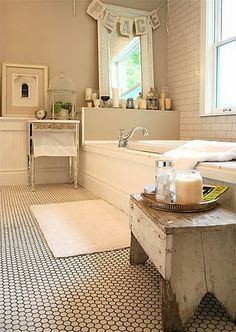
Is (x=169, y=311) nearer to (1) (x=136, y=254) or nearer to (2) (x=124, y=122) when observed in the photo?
(1) (x=136, y=254)

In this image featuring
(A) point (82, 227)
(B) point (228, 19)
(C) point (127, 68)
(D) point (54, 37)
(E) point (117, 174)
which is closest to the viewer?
(A) point (82, 227)

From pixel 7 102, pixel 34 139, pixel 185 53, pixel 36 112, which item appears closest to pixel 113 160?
pixel 34 139

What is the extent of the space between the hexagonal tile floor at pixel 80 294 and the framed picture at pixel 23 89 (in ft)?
7.76

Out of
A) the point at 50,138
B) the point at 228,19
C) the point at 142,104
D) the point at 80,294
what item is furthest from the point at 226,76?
the point at 80,294

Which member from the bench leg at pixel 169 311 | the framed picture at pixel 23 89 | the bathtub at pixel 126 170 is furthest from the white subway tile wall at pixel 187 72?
the bench leg at pixel 169 311

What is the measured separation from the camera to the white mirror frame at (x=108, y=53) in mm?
4355

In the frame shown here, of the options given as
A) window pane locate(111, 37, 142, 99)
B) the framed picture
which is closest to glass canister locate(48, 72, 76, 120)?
the framed picture

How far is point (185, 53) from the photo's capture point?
431cm

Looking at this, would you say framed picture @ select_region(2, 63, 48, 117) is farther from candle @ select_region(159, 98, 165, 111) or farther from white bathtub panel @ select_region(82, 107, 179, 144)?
candle @ select_region(159, 98, 165, 111)

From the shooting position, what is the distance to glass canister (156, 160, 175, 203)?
1347 mm

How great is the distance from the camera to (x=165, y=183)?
1.35m

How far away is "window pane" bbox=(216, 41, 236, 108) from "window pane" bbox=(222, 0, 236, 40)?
13cm

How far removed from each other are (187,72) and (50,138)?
194 cm

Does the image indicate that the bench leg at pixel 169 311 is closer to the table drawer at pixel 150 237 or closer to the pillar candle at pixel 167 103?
the table drawer at pixel 150 237
